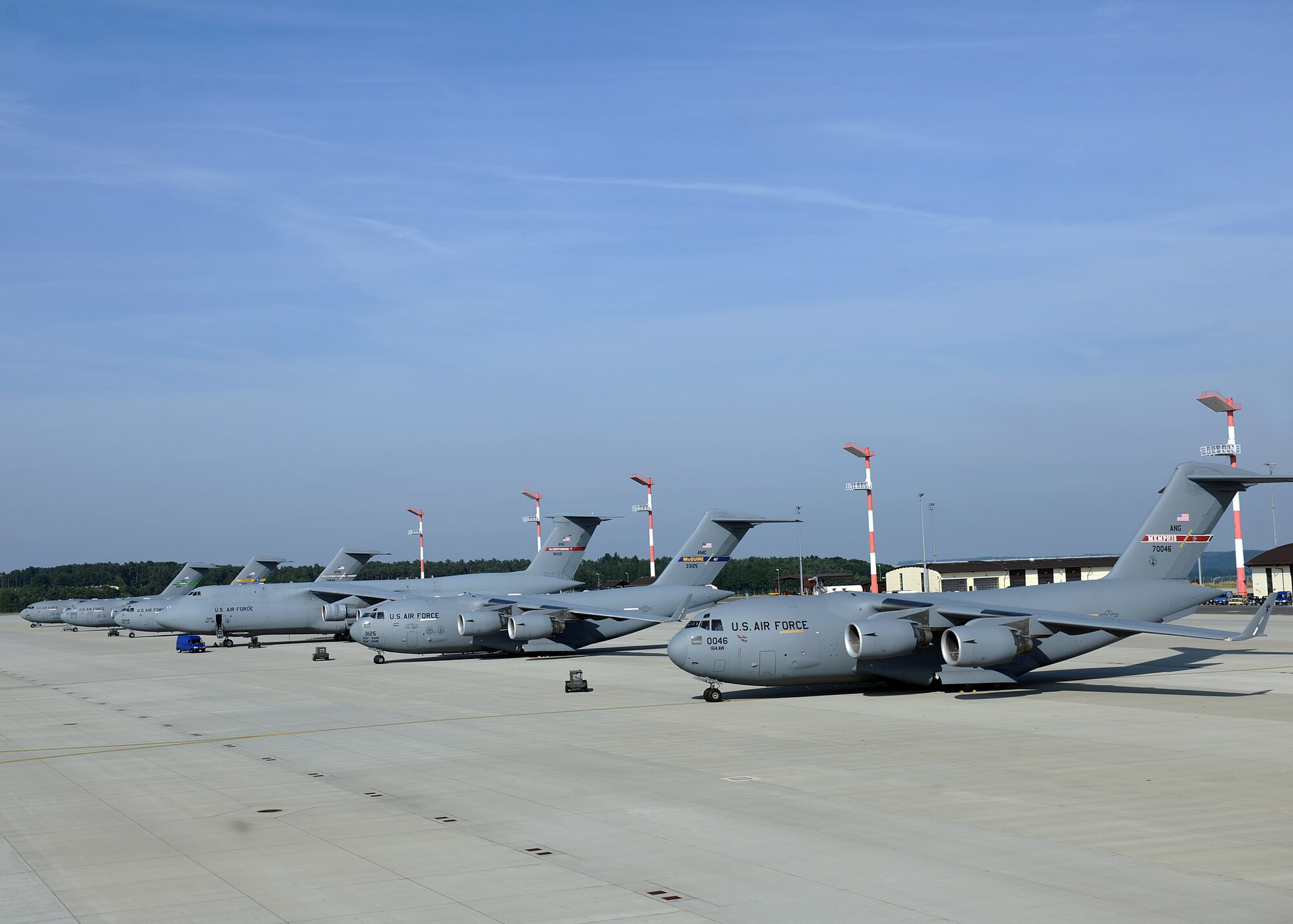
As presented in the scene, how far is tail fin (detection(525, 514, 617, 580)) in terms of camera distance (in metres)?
60.4

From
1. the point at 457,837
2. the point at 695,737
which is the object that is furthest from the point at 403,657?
the point at 457,837

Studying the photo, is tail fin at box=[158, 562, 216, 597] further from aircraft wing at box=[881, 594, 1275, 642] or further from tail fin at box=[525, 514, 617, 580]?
aircraft wing at box=[881, 594, 1275, 642]

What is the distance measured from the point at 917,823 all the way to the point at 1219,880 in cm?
409

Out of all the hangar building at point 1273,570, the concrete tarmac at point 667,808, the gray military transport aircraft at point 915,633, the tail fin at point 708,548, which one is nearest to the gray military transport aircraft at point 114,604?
the tail fin at point 708,548

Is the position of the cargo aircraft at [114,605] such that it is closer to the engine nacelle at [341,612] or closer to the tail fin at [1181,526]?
the engine nacelle at [341,612]

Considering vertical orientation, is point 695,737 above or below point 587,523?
below

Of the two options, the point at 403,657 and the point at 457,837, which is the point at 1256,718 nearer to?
the point at 457,837

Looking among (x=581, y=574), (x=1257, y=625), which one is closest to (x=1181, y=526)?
(x=1257, y=625)

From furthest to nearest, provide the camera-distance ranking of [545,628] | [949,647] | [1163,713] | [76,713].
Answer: [545,628]
[76,713]
[949,647]
[1163,713]

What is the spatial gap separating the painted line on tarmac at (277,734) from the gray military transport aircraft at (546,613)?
52.2ft

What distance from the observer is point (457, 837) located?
50.7ft

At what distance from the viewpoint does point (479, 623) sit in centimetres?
4791

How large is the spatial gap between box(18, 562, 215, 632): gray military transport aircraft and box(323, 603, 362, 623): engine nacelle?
1238 inches

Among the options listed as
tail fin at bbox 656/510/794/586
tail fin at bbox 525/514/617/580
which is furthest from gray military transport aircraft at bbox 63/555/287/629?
tail fin at bbox 656/510/794/586
